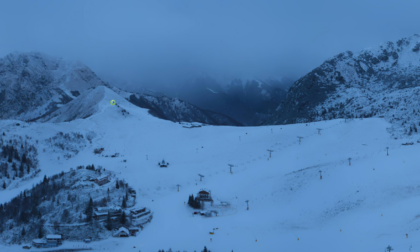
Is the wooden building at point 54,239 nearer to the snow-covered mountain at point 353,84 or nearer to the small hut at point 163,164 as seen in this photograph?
the small hut at point 163,164

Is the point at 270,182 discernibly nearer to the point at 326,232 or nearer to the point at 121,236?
the point at 326,232

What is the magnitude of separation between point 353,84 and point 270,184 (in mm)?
133544

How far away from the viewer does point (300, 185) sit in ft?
192

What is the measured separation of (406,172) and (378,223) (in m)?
14.8

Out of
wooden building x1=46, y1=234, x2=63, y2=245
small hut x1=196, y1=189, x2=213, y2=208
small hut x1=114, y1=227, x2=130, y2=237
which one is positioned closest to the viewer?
wooden building x1=46, y1=234, x2=63, y2=245

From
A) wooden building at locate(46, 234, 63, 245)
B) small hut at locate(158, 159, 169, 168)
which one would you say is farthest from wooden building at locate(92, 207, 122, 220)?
small hut at locate(158, 159, 169, 168)

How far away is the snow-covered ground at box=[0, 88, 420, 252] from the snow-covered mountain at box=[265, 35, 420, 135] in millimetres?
53043

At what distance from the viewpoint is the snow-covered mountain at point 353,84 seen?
141 metres

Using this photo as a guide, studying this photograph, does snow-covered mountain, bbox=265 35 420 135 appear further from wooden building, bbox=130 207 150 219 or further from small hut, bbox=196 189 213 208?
wooden building, bbox=130 207 150 219

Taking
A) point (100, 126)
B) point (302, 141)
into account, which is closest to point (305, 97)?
point (302, 141)

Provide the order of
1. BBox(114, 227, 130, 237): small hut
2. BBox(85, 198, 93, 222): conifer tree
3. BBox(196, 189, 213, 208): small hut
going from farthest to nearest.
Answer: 1. BBox(196, 189, 213, 208): small hut
2. BBox(85, 198, 93, 222): conifer tree
3. BBox(114, 227, 130, 237): small hut

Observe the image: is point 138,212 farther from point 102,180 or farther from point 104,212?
point 102,180

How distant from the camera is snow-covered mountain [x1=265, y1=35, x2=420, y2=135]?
140750mm

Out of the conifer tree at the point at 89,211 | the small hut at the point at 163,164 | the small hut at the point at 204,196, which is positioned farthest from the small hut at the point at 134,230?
the small hut at the point at 163,164
